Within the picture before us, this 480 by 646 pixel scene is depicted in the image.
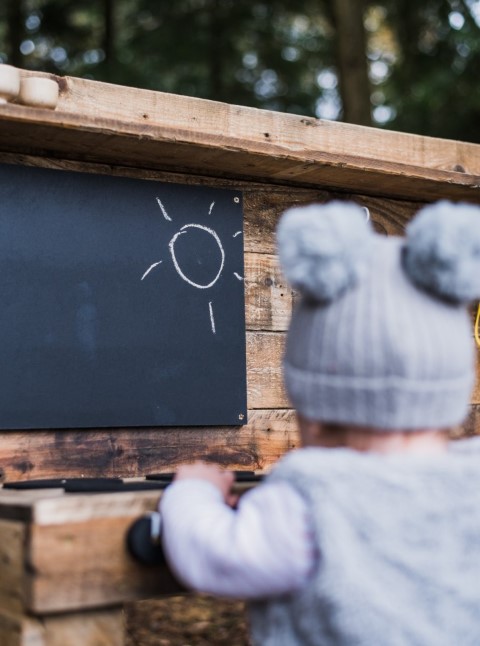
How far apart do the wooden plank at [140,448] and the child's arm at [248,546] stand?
927 millimetres

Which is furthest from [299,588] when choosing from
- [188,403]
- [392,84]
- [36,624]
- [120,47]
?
[120,47]

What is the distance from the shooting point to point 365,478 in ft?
4.81

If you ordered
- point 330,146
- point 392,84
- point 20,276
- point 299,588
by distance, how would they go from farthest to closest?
point 392,84
point 330,146
point 20,276
point 299,588

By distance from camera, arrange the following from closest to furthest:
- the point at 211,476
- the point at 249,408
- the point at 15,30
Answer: the point at 211,476 → the point at 249,408 → the point at 15,30

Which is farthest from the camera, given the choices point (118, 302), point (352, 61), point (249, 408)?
point (352, 61)

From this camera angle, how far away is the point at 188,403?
8.71 feet

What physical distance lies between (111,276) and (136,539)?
3.56 ft

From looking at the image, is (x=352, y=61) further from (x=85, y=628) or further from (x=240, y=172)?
(x=85, y=628)

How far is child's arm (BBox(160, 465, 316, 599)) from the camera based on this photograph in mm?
1452

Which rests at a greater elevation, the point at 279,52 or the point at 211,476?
the point at 279,52

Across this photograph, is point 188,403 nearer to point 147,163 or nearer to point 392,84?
point 147,163

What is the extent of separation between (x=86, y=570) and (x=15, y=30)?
8.51 m

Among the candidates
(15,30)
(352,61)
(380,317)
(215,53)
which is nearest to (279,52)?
(215,53)

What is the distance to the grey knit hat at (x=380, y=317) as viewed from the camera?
1.48 m
